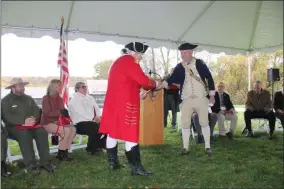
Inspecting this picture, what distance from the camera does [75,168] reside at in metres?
3.78

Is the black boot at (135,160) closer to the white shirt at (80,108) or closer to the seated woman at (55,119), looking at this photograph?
the seated woman at (55,119)

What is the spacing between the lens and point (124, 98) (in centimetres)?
273

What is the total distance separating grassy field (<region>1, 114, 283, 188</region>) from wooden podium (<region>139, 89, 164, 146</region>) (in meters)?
0.24

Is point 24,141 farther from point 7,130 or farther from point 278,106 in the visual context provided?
point 278,106

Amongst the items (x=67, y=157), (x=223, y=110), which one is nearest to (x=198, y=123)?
(x=223, y=110)

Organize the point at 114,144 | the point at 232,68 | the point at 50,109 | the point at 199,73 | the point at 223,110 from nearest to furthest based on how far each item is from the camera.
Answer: the point at 114,144
the point at 199,73
the point at 50,109
the point at 223,110
the point at 232,68

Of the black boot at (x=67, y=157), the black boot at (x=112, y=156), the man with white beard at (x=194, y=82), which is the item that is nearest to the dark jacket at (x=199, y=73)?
the man with white beard at (x=194, y=82)

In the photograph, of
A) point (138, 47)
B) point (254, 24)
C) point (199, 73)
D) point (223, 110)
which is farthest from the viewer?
point (254, 24)

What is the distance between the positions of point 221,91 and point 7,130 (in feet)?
13.6

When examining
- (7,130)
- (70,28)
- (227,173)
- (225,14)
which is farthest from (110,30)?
(227,173)

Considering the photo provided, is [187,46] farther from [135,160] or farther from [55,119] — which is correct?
[55,119]

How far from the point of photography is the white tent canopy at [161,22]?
→ 5.31m

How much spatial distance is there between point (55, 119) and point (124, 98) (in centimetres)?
193

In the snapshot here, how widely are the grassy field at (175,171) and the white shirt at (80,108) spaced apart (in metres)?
0.55
